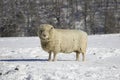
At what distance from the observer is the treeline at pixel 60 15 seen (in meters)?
60.8

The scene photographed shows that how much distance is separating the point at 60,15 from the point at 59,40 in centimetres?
4934

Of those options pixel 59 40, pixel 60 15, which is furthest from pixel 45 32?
pixel 60 15

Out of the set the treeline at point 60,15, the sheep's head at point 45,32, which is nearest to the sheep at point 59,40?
the sheep's head at point 45,32

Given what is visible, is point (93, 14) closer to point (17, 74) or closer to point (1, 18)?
point (1, 18)

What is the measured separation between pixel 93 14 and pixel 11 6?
12.6 meters

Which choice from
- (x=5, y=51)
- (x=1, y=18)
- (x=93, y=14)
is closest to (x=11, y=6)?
(x=1, y=18)

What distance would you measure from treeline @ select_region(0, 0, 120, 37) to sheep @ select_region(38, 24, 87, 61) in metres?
36.5

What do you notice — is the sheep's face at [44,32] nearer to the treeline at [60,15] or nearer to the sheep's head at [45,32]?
the sheep's head at [45,32]

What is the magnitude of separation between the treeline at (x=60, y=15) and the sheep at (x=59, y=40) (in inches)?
1439

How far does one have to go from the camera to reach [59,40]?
17.5 m

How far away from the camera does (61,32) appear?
58.6ft

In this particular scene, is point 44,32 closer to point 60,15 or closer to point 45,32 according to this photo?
point 45,32

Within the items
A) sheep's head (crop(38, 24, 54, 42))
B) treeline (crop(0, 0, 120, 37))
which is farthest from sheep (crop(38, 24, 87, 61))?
treeline (crop(0, 0, 120, 37))

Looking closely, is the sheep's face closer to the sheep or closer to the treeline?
the sheep
